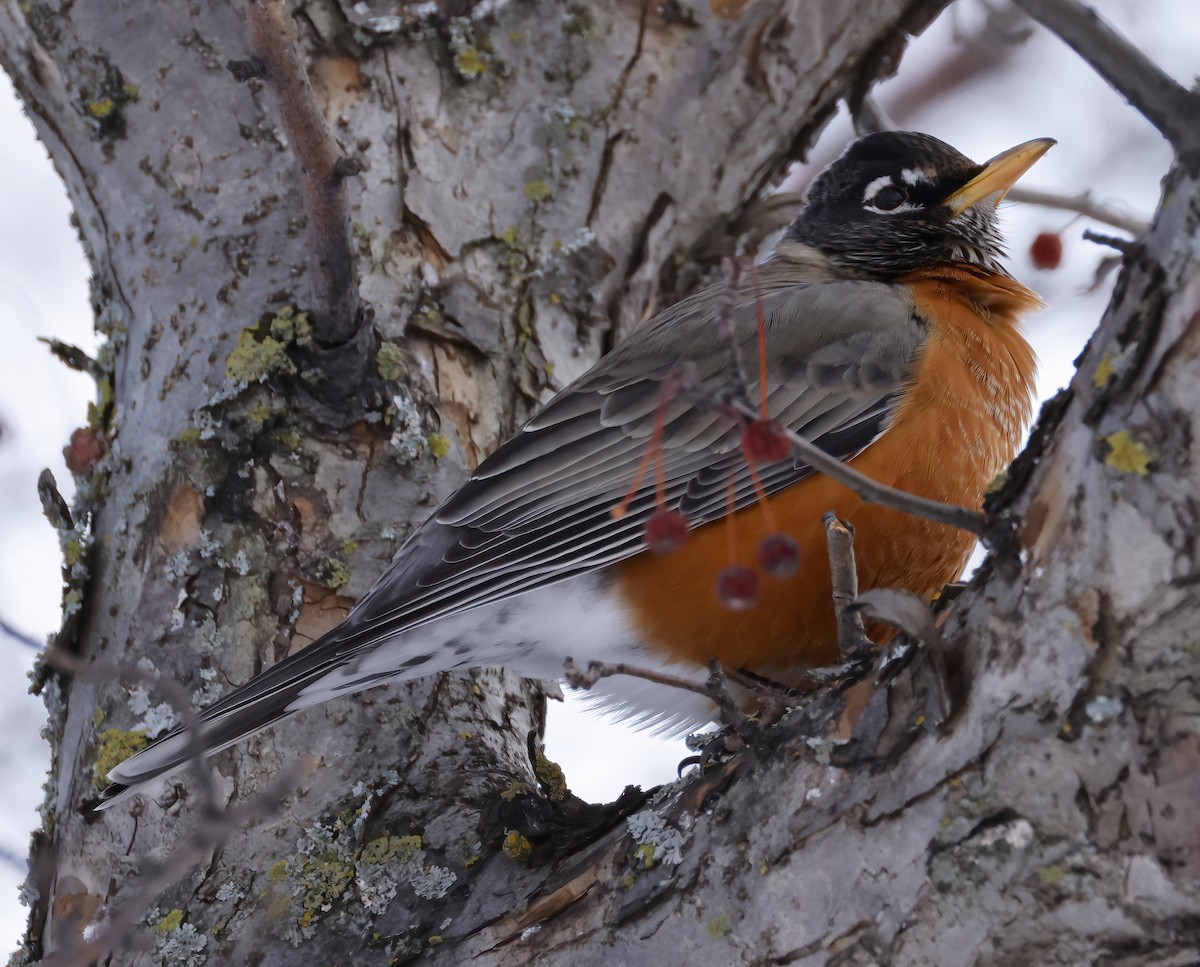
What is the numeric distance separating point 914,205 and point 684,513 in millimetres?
1620

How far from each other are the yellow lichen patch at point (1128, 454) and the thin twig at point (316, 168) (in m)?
1.56

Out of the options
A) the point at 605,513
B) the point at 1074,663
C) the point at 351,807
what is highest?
the point at 605,513

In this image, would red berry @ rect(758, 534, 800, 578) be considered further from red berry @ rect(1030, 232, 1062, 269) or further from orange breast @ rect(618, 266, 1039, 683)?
red berry @ rect(1030, 232, 1062, 269)

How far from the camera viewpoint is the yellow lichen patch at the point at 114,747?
2.52 m

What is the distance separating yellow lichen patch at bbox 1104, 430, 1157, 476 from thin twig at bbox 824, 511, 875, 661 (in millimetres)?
578

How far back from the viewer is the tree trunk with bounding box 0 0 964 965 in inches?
86.8

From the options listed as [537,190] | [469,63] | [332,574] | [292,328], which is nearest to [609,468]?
[332,574]

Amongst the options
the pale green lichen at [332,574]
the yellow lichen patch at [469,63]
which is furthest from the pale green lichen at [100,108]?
the pale green lichen at [332,574]

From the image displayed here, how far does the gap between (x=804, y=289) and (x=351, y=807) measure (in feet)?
5.68

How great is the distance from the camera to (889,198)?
3830 millimetres

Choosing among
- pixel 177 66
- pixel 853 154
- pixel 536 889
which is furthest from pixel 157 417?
pixel 853 154

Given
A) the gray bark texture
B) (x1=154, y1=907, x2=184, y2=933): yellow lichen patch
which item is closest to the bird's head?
the gray bark texture

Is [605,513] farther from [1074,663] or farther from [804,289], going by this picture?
[1074,663]

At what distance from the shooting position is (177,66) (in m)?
3.30
